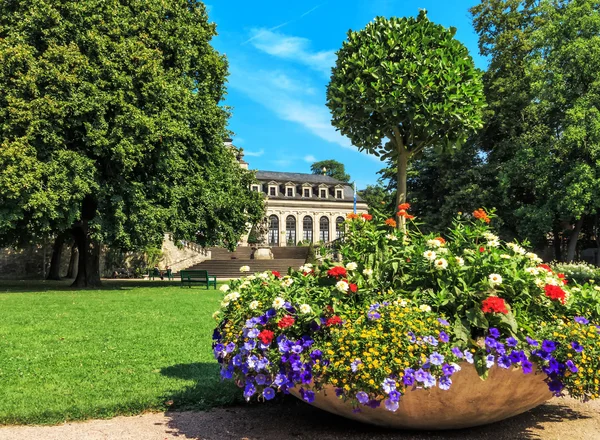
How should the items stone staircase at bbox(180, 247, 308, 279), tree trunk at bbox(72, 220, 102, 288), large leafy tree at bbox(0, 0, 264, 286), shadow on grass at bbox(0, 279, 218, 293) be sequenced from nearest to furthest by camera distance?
large leafy tree at bbox(0, 0, 264, 286) < shadow on grass at bbox(0, 279, 218, 293) < tree trunk at bbox(72, 220, 102, 288) < stone staircase at bbox(180, 247, 308, 279)

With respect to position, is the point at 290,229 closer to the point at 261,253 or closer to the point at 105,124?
the point at 261,253

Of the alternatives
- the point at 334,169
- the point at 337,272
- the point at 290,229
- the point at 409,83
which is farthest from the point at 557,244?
the point at 334,169

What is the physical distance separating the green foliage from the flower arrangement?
1451 centimetres

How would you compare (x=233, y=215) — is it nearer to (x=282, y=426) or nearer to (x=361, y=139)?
(x=361, y=139)

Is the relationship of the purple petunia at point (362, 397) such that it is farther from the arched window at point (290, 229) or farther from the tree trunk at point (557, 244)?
the arched window at point (290, 229)

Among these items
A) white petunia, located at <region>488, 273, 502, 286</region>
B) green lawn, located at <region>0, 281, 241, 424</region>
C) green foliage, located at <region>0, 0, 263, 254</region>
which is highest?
green foliage, located at <region>0, 0, 263, 254</region>

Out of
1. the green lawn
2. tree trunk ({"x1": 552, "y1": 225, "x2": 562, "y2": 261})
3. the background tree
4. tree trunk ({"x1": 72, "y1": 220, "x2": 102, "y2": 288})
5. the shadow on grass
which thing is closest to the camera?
the green lawn

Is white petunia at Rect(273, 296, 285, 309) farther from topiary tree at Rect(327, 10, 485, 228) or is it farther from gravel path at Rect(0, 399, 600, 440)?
topiary tree at Rect(327, 10, 485, 228)

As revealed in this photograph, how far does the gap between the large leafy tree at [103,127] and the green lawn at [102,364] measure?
6576 mm

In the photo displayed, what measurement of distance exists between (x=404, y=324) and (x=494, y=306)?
655 millimetres

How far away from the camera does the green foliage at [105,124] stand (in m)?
16.5

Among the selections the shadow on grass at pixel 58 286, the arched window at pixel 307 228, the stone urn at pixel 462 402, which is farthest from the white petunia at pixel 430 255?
the arched window at pixel 307 228

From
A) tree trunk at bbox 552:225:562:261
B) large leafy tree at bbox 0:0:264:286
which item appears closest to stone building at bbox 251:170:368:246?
tree trunk at bbox 552:225:562:261

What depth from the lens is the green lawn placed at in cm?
462
